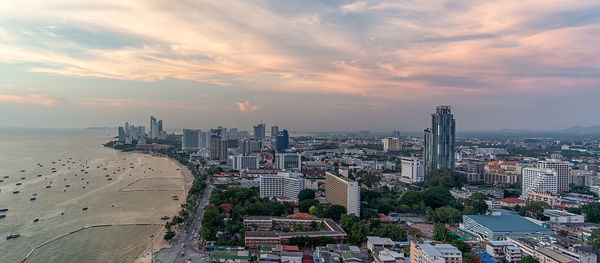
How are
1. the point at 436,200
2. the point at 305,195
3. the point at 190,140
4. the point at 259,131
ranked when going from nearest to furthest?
the point at 436,200
the point at 305,195
the point at 190,140
the point at 259,131

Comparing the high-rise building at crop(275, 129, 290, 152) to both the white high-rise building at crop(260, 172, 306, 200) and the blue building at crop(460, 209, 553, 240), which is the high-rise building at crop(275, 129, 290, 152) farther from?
the blue building at crop(460, 209, 553, 240)

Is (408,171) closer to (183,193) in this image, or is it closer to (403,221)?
(403,221)

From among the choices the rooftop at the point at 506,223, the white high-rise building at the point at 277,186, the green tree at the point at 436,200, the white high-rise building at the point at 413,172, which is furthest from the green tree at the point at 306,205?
the white high-rise building at the point at 413,172

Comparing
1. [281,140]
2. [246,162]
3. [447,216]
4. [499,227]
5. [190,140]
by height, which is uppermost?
[281,140]

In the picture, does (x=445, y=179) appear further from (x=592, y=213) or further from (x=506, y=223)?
(x=506, y=223)

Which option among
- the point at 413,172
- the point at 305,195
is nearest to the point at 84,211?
the point at 305,195

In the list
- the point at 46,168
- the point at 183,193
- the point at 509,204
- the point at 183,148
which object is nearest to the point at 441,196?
the point at 509,204
